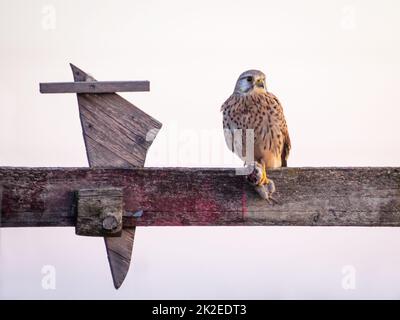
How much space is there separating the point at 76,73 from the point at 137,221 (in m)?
0.63

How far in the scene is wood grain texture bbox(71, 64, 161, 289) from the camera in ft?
8.17

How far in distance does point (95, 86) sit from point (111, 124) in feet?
0.52

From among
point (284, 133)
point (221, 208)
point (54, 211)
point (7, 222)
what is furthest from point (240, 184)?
point (284, 133)

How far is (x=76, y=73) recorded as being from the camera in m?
2.52

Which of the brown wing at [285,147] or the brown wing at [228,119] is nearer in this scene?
the brown wing at [228,119]

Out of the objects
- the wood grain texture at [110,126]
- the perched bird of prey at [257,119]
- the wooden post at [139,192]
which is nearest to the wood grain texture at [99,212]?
the wooden post at [139,192]

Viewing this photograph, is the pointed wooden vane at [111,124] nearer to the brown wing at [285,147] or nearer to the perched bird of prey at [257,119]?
the perched bird of prey at [257,119]

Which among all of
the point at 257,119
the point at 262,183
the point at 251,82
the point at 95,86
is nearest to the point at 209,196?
the point at 262,183

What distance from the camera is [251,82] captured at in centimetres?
463

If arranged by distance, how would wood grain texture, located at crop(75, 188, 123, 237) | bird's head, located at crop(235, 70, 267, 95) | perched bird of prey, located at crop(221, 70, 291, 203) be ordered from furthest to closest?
bird's head, located at crop(235, 70, 267, 95)
perched bird of prey, located at crop(221, 70, 291, 203)
wood grain texture, located at crop(75, 188, 123, 237)

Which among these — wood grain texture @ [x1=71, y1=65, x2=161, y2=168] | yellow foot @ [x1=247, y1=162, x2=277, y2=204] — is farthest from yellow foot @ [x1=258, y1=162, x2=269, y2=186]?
wood grain texture @ [x1=71, y1=65, x2=161, y2=168]

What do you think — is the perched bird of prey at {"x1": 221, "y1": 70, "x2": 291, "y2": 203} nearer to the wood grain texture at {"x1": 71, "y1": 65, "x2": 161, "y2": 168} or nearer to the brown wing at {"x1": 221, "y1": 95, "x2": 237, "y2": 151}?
the brown wing at {"x1": 221, "y1": 95, "x2": 237, "y2": 151}

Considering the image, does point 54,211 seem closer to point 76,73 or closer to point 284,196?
point 76,73

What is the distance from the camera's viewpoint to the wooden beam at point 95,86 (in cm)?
244
